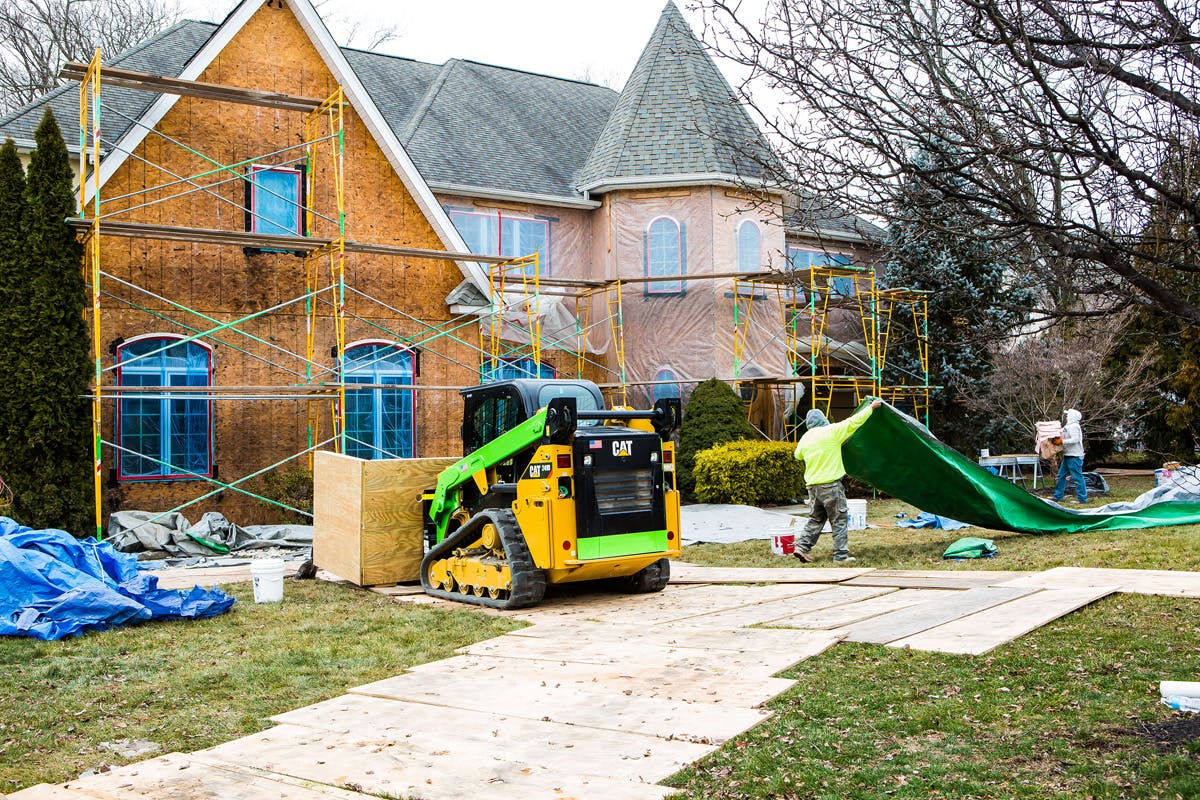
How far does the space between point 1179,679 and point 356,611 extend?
23.5 feet

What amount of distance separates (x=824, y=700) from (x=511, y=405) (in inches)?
221

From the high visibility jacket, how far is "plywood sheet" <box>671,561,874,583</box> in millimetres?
1227

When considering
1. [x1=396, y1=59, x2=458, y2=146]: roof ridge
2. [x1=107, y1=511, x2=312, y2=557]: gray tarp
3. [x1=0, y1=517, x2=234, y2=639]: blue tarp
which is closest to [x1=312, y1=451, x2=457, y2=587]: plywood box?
[x1=0, y1=517, x2=234, y2=639]: blue tarp

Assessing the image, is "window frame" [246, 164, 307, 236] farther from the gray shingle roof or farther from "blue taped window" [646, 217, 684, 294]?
"blue taped window" [646, 217, 684, 294]

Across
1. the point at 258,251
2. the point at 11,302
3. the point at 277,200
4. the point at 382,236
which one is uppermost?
the point at 277,200

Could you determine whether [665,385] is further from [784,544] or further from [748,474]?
[784,544]

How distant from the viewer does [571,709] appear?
6.52 m

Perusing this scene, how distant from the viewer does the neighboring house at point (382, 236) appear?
57.8 ft

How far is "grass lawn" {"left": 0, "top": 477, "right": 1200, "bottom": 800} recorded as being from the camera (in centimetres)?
504

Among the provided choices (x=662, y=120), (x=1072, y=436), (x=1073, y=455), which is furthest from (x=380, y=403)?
(x=1073, y=455)

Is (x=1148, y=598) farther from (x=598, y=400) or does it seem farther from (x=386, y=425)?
(x=386, y=425)

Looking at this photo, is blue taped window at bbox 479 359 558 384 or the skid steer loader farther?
blue taped window at bbox 479 359 558 384

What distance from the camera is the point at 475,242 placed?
22938 mm

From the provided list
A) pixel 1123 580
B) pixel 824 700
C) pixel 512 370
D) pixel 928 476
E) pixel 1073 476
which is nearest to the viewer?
pixel 824 700
